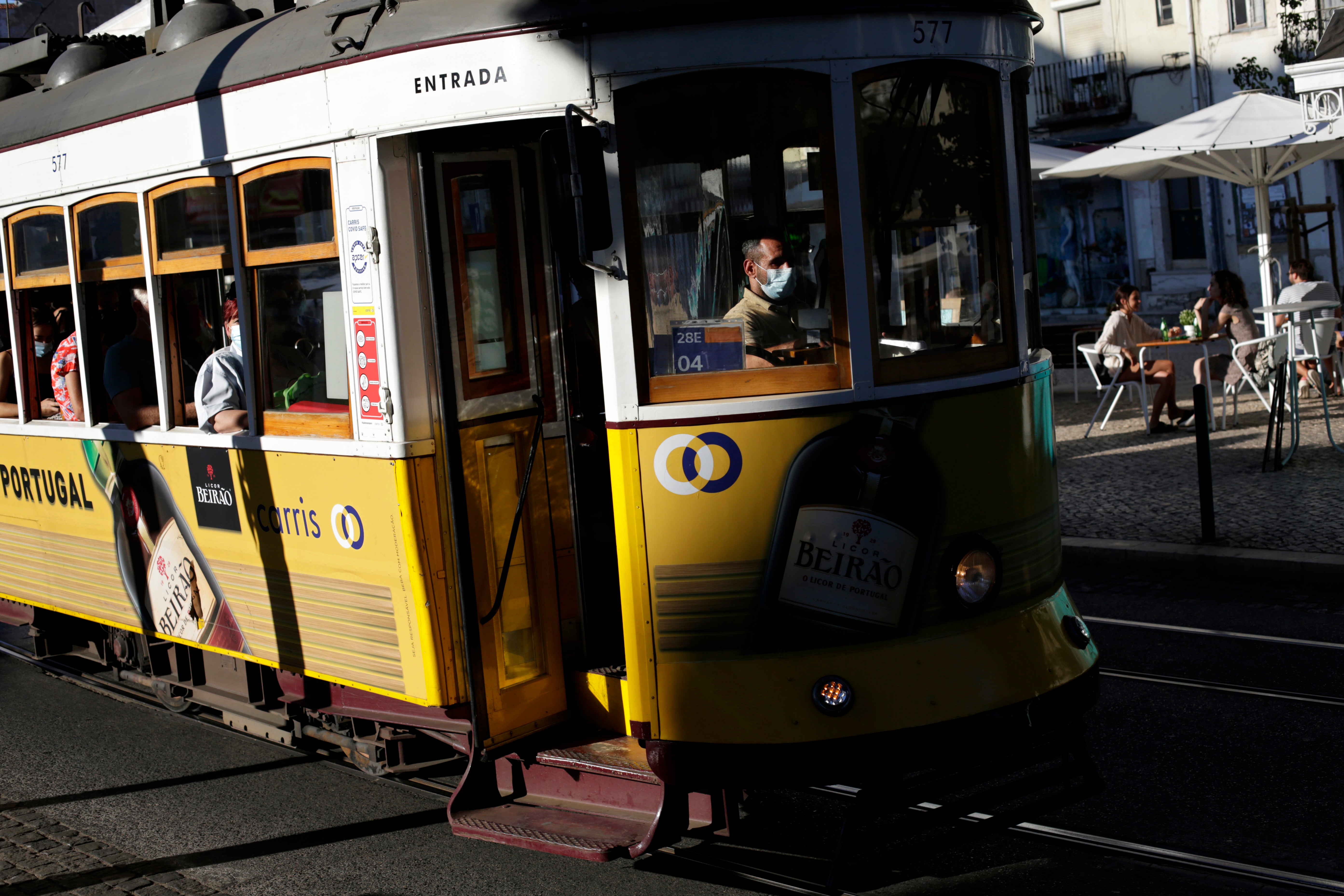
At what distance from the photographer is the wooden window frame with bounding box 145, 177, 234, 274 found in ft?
17.0

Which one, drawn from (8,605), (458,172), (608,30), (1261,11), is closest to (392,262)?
(458,172)

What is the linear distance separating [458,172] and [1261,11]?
988 inches

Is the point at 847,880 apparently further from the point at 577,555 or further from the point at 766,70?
the point at 766,70

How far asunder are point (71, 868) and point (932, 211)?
13.0 feet

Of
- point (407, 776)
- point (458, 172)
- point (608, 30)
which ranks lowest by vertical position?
point (407, 776)

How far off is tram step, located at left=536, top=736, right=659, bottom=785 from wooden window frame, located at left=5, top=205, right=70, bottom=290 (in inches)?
134

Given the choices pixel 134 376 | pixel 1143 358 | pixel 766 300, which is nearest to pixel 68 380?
pixel 134 376

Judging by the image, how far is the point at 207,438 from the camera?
548 centimetres

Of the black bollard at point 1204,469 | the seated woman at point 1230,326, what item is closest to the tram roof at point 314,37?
the black bollard at point 1204,469

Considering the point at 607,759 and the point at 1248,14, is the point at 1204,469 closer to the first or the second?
the point at 607,759

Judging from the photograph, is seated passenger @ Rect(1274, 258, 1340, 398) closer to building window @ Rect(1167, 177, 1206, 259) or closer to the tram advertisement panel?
the tram advertisement panel

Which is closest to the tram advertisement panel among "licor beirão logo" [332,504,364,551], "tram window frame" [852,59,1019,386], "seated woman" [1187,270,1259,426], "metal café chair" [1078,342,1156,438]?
"licor beirão logo" [332,504,364,551]

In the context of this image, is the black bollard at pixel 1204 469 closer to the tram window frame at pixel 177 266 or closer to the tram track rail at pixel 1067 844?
the tram track rail at pixel 1067 844

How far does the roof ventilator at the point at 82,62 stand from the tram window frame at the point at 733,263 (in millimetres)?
3857
